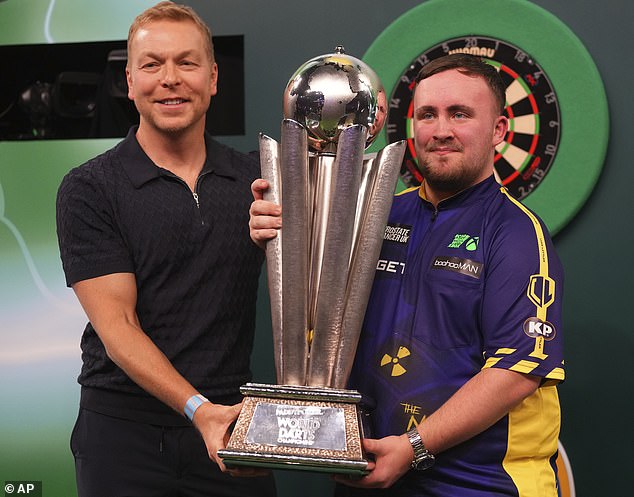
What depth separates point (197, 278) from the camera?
174 cm

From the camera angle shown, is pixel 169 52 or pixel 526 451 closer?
pixel 526 451

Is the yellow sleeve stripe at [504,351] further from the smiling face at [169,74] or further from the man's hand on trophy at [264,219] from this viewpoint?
the smiling face at [169,74]

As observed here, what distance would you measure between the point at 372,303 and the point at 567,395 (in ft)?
3.55

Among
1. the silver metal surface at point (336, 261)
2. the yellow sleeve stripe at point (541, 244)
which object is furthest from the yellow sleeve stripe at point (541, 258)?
the silver metal surface at point (336, 261)

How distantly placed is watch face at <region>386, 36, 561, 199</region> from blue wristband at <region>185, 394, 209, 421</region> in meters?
1.29

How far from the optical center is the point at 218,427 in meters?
1.41

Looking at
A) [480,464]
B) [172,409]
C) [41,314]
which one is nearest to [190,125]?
[172,409]

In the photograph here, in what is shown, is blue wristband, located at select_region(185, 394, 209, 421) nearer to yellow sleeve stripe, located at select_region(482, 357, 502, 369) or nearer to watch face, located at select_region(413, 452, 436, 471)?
watch face, located at select_region(413, 452, 436, 471)

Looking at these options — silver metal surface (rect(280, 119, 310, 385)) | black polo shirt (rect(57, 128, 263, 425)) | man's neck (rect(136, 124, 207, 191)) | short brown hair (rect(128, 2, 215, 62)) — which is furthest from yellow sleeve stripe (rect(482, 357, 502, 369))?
short brown hair (rect(128, 2, 215, 62))

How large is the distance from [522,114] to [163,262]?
4.12 ft

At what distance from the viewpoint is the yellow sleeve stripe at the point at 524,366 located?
4.45 feet

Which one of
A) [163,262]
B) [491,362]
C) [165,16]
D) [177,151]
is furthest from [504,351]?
[165,16]

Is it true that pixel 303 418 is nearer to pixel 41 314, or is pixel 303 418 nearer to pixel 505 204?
pixel 505 204

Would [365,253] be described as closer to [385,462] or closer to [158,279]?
[385,462]
